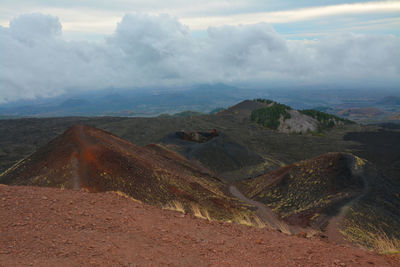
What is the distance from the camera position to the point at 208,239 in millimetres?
8680

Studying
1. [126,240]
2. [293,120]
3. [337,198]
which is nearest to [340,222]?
[337,198]

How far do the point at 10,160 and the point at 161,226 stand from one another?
48.7 m

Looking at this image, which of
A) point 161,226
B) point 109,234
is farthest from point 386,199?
point 109,234

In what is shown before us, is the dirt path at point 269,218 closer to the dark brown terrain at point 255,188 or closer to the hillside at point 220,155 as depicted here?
the dark brown terrain at point 255,188

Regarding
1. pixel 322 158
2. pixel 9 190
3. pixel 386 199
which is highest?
pixel 9 190

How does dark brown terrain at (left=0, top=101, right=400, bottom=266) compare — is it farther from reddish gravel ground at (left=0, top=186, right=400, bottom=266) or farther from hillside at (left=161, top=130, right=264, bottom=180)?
hillside at (left=161, top=130, right=264, bottom=180)

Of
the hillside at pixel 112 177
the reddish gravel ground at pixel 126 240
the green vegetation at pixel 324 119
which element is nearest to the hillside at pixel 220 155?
the hillside at pixel 112 177

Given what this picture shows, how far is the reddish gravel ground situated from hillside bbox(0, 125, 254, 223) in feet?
18.5

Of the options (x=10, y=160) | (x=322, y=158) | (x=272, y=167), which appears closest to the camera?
(x=322, y=158)

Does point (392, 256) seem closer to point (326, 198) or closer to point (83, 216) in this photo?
point (83, 216)

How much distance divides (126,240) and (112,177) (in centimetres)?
989

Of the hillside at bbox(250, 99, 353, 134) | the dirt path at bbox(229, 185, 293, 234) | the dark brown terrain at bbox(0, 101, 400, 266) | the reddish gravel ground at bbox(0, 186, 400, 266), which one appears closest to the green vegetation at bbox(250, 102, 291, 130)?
the hillside at bbox(250, 99, 353, 134)

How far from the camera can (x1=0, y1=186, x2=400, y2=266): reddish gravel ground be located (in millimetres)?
6594

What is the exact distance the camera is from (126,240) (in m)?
7.68
